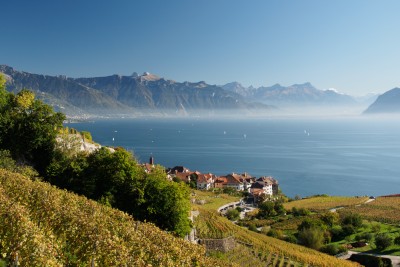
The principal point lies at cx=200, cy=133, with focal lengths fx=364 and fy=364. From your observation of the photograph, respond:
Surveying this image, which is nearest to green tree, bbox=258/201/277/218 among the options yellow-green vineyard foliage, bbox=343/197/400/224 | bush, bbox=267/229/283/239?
yellow-green vineyard foliage, bbox=343/197/400/224

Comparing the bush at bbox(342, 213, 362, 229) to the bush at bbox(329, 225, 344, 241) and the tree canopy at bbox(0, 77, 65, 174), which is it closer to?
the bush at bbox(329, 225, 344, 241)

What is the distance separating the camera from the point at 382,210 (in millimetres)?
66250

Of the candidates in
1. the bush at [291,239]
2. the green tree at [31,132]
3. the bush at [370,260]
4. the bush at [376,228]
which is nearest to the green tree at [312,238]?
the bush at [291,239]

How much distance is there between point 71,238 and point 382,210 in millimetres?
64867

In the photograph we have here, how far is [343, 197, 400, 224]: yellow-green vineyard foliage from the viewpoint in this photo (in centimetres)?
5940

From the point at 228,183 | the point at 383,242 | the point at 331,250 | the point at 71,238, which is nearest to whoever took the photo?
the point at 71,238

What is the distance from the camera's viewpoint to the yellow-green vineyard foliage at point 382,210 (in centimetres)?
5940

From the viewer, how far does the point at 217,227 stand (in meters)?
38.5

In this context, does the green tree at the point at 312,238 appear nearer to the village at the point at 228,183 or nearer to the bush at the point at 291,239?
the bush at the point at 291,239

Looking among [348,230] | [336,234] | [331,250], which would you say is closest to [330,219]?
[336,234]

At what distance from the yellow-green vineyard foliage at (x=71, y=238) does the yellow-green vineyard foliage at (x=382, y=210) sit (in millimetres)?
52323

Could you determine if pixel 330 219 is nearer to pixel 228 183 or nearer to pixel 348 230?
pixel 348 230

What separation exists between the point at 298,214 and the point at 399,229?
1686 cm

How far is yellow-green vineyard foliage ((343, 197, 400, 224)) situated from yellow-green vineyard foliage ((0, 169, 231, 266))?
172 ft
